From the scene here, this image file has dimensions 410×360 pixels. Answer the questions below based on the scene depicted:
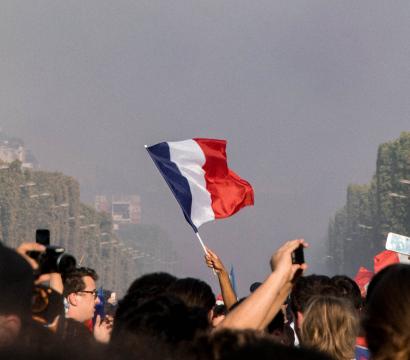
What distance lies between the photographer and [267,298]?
3627 mm

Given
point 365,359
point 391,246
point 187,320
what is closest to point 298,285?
point 365,359

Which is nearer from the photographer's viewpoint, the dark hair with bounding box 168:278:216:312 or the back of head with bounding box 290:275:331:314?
the dark hair with bounding box 168:278:216:312

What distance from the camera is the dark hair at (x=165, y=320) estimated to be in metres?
2.60

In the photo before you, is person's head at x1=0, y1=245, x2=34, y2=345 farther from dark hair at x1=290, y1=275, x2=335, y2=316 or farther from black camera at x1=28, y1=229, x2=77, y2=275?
dark hair at x1=290, y1=275, x2=335, y2=316

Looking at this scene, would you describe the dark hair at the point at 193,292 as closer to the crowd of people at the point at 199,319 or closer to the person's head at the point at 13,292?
the crowd of people at the point at 199,319

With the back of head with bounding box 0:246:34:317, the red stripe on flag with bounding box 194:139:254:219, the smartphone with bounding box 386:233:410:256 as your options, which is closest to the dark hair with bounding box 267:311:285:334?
the red stripe on flag with bounding box 194:139:254:219

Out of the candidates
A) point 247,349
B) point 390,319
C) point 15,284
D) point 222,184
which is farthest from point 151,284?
point 222,184

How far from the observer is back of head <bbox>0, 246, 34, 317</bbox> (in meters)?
1.88

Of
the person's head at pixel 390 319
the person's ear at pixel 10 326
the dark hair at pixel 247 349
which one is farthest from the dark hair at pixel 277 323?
the person's ear at pixel 10 326

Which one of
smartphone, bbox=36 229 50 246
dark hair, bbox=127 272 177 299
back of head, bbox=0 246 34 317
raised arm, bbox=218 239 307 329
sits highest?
back of head, bbox=0 246 34 317

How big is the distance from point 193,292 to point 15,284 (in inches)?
124

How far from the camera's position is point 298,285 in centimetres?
577

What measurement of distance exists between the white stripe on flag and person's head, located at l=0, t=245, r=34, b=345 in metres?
7.65

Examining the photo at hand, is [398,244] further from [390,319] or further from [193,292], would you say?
[390,319]
